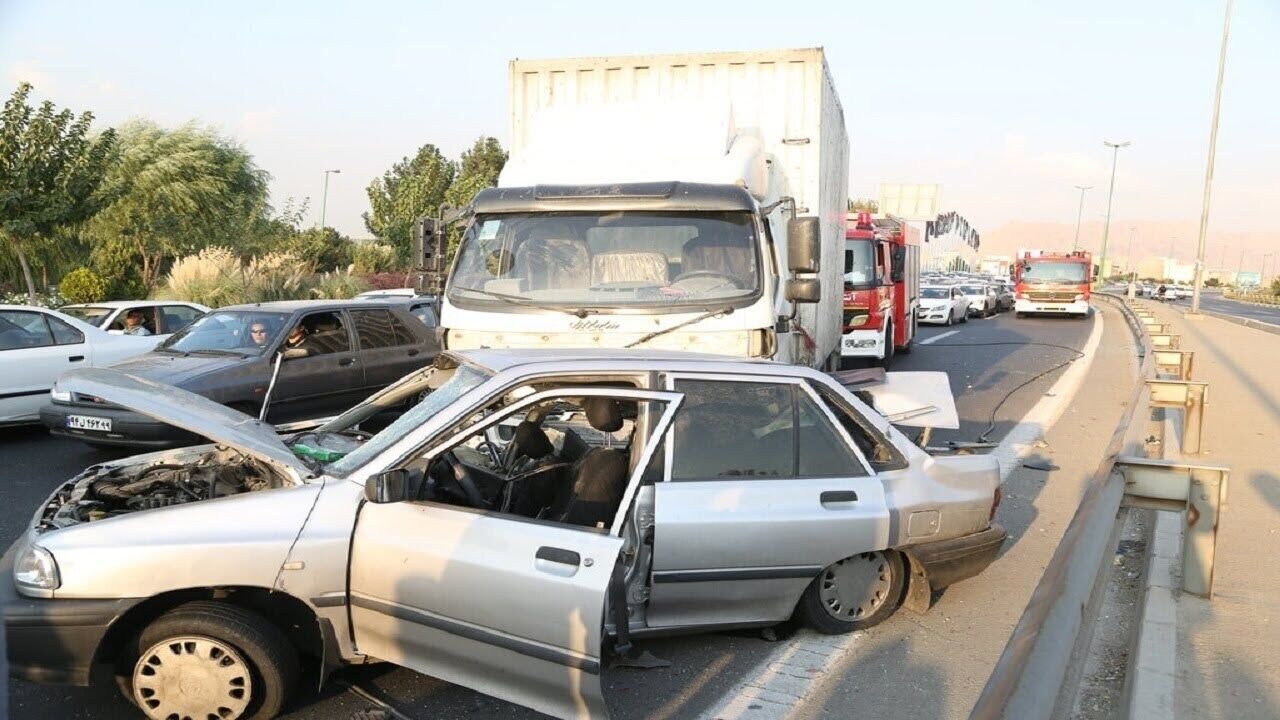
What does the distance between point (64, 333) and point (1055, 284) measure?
30879mm

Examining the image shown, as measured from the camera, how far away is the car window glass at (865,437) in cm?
484

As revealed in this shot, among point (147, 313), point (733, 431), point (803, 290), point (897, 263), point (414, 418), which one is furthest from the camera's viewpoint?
point (897, 263)

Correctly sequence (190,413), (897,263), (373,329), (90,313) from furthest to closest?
(897,263) → (90,313) → (373,329) → (190,413)

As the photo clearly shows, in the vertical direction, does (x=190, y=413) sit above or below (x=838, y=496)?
above

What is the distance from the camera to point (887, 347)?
58.1 feet

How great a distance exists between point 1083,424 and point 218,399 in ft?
30.1

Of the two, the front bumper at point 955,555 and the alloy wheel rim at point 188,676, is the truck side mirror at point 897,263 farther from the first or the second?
the alloy wheel rim at point 188,676

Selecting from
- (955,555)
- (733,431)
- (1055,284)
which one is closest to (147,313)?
(733,431)

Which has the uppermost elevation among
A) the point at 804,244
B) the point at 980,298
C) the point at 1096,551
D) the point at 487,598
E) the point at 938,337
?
the point at 804,244

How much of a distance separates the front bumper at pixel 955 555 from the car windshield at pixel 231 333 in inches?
267

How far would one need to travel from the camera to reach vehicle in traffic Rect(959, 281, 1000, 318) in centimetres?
3769

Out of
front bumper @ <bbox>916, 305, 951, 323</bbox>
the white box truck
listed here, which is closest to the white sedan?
the white box truck

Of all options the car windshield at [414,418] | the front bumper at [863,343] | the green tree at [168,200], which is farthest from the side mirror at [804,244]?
the green tree at [168,200]

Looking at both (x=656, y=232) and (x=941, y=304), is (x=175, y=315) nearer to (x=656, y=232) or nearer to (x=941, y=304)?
(x=656, y=232)
